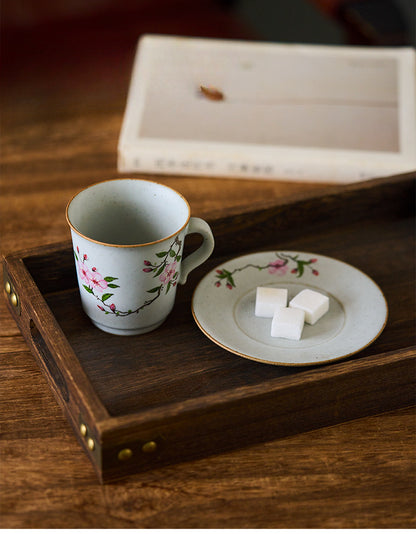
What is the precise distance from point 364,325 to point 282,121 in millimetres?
457

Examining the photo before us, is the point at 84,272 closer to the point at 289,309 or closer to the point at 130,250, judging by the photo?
the point at 130,250

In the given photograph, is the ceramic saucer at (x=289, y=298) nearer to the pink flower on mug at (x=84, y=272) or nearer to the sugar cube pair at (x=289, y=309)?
the sugar cube pair at (x=289, y=309)

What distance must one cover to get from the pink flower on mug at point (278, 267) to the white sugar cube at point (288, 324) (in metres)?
0.10

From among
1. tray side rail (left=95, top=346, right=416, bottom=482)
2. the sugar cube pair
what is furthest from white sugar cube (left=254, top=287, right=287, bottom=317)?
tray side rail (left=95, top=346, right=416, bottom=482)

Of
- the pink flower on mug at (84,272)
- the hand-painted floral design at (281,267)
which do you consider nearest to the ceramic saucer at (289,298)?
the hand-painted floral design at (281,267)

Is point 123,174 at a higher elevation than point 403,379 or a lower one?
lower

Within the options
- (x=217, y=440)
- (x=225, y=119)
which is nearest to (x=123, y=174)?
(x=225, y=119)

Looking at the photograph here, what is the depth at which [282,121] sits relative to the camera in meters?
1.09

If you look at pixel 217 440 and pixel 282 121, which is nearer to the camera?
pixel 217 440

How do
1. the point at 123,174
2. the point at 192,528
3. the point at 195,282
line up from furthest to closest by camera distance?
1. the point at 123,174
2. the point at 195,282
3. the point at 192,528

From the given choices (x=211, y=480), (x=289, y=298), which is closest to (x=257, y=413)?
(x=211, y=480)

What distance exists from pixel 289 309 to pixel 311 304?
0.02 meters

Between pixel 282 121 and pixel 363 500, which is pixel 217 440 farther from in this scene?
pixel 282 121

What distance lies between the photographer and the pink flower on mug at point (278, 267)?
81cm
